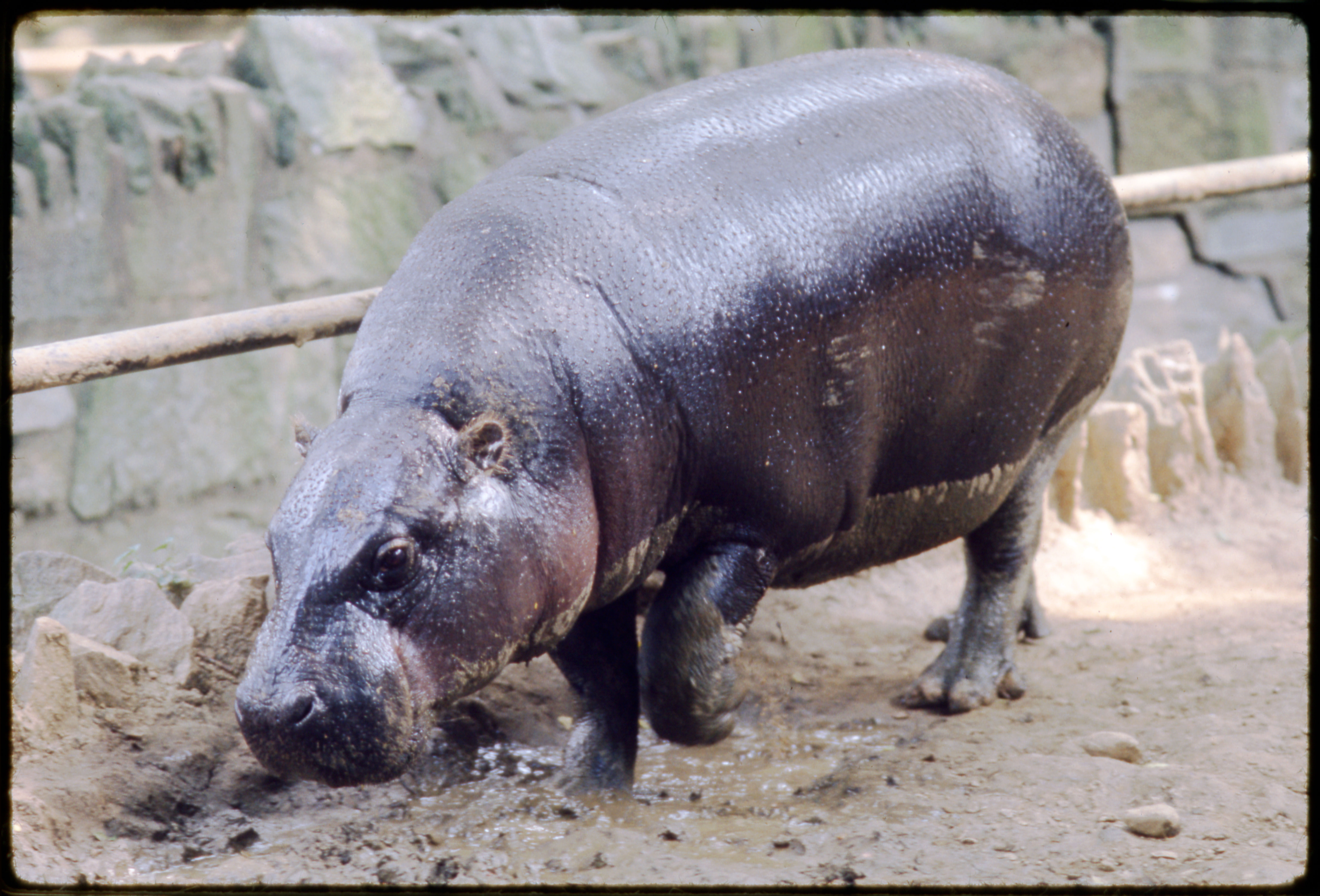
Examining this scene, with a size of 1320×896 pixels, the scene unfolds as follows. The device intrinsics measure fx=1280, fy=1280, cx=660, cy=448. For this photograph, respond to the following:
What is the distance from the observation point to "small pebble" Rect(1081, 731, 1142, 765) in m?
2.59

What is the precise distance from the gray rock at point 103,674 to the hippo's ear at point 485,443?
95 cm

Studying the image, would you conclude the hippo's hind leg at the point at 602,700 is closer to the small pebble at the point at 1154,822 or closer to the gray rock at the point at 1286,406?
the small pebble at the point at 1154,822

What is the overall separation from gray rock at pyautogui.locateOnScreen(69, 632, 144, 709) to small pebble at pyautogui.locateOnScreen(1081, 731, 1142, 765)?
1900 millimetres

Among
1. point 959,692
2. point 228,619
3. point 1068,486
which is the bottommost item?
point 1068,486

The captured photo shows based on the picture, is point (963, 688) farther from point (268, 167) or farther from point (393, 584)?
point (268, 167)

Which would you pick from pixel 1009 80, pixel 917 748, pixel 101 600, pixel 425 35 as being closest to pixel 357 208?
pixel 425 35

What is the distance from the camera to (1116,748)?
2598mm

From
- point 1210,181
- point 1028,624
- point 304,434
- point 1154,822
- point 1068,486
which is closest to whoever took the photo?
point 304,434

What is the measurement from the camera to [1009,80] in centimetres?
283

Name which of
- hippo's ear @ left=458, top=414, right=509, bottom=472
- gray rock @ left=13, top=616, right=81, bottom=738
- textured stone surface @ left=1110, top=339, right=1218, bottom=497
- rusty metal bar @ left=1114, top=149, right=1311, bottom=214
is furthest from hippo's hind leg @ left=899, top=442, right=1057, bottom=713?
gray rock @ left=13, top=616, right=81, bottom=738

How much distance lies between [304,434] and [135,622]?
804 millimetres

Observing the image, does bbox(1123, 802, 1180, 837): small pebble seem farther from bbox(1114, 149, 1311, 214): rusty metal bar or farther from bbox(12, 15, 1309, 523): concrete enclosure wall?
bbox(12, 15, 1309, 523): concrete enclosure wall

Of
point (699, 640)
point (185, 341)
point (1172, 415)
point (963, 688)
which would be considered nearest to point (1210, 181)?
point (1172, 415)

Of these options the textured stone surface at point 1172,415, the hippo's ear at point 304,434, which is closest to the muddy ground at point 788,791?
the hippo's ear at point 304,434
